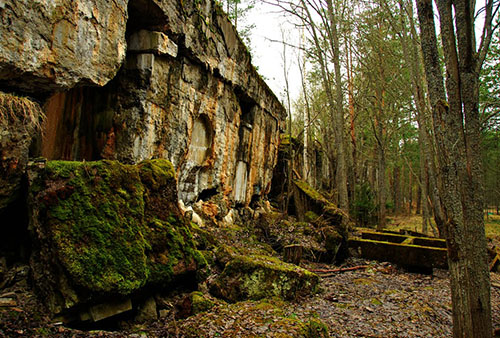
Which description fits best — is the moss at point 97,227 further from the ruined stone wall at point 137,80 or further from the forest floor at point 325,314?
the ruined stone wall at point 137,80

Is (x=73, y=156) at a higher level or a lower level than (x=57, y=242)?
higher

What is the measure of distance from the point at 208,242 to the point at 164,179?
190cm

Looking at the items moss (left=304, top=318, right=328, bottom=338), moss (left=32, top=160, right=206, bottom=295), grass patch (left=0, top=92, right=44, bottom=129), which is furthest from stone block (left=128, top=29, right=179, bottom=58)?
moss (left=304, top=318, right=328, bottom=338)

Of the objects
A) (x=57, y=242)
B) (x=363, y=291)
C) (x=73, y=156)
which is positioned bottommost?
(x=363, y=291)

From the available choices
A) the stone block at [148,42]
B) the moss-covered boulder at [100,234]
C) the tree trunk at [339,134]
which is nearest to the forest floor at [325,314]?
the moss-covered boulder at [100,234]

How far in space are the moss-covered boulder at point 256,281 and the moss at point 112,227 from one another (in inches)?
19.4

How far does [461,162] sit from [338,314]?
8.89 feet

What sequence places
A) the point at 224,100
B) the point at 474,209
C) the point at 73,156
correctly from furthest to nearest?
the point at 224,100 → the point at 73,156 → the point at 474,209

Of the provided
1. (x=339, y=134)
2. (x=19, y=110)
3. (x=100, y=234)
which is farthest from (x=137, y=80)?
(x=339, y=134)

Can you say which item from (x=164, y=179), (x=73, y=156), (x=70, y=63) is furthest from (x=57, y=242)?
(x=73, y=156)

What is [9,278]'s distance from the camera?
3.20 metres

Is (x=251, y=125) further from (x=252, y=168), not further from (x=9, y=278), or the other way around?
(x=9, y=278)

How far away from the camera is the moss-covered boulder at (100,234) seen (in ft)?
9.98

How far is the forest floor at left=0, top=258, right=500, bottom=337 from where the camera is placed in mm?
2895
